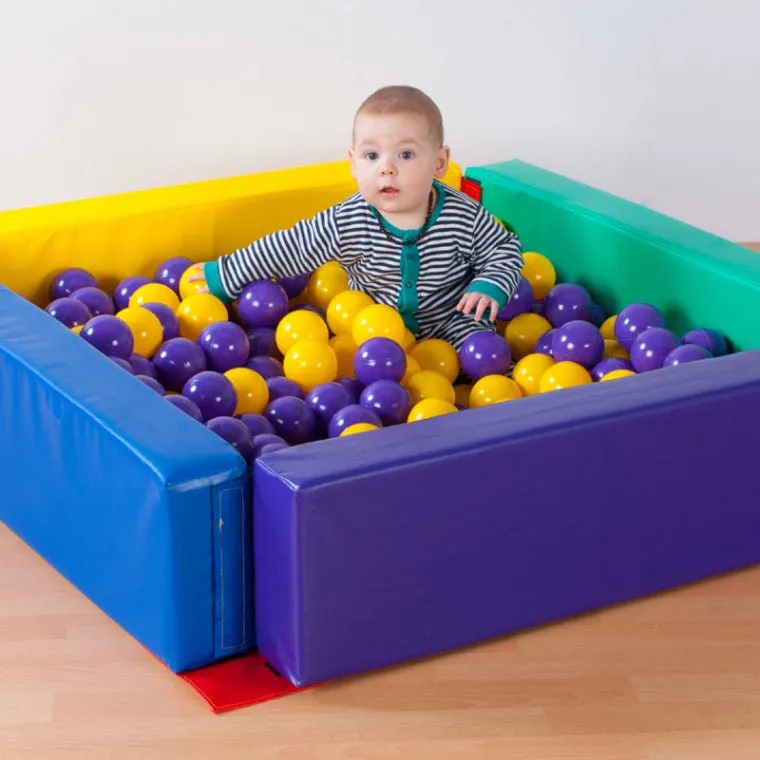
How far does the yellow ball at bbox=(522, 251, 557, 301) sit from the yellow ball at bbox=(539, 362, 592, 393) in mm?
420

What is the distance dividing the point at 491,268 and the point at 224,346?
0.48 meters

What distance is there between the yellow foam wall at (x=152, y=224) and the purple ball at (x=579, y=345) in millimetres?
599

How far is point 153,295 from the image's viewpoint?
2475 mm

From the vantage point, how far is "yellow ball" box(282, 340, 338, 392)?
230 cm

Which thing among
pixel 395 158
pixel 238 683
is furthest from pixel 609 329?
pixel 238 683

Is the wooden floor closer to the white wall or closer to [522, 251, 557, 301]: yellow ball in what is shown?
[522, 251, 557, 301]: yellow ball

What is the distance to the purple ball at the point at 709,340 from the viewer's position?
2.37 metres

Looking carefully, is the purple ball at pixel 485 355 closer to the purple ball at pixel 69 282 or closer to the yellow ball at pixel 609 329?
the yellow ball at pixel 609 329

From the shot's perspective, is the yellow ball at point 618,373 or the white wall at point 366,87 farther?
the white wall at point 366,87

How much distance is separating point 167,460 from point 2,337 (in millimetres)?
460

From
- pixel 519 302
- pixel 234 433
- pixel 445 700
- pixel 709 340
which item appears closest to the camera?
pixel 445 700

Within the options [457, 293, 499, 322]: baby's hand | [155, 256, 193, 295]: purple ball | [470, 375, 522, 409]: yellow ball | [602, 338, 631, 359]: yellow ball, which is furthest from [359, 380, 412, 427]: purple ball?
[155, 256, 193, 295]: purple ball

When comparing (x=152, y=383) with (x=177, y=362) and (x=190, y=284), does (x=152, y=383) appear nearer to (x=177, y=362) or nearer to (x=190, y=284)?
(x=177, y=362)

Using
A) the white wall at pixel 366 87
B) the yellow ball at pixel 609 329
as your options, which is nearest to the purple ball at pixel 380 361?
the yellow ball at pixel 609 329
